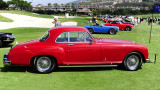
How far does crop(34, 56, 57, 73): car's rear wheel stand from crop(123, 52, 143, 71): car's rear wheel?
8.08ft

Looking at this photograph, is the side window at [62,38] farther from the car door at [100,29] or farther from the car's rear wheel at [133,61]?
the car door at [100,29]

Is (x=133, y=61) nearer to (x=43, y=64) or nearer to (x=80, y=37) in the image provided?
(x=80, y=37)

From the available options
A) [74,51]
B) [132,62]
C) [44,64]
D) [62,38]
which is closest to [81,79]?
[74,51]

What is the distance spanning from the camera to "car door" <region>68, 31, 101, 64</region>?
6184 millimetres

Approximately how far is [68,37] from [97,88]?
209cm

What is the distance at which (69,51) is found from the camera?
616 cm

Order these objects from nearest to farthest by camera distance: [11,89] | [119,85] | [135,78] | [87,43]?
[11,89] < [119,85] < [135,78] < [87,43]

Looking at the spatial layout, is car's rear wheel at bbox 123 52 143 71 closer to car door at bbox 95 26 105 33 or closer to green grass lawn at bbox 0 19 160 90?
green grass lawn at bbox 0 19 160 90

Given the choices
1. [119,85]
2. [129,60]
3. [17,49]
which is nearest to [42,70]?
[17,49]

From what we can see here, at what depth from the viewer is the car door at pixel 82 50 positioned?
618cm

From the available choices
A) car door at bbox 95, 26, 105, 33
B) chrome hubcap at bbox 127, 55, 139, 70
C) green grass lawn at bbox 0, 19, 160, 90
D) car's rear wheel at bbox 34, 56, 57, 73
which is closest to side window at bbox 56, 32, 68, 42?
car's rear wheel at bbox 34, 56, 57, 73

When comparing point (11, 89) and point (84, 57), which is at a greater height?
point (84, 57)

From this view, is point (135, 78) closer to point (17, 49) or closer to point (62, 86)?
point (62, 86)

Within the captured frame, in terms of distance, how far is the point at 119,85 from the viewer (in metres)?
5.25
